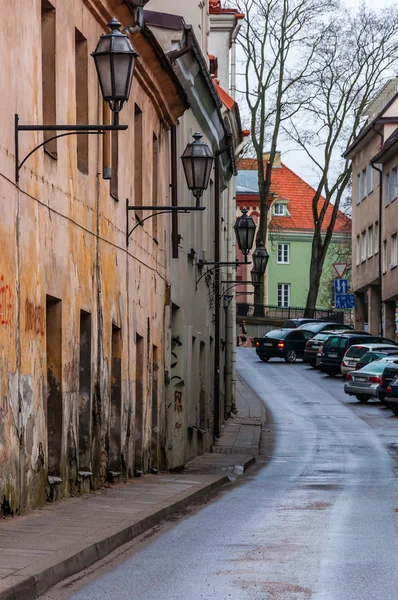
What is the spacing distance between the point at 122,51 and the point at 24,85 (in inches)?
37.2

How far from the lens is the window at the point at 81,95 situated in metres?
15.5

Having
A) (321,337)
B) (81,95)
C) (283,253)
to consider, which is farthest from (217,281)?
(283,253)

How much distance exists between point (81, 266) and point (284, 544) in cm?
478

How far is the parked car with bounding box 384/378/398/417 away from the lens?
124ft

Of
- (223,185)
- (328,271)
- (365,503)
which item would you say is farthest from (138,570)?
(328,271)

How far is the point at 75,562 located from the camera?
9375 millimetres

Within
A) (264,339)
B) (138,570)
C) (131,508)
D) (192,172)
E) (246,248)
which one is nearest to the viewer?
(138,570)

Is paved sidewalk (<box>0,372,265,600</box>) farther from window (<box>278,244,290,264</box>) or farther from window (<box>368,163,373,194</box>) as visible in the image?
window (<box>278,244,290,264</box>)

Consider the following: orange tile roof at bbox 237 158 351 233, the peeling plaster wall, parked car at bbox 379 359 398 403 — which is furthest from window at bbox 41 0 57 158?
orange tile roof at bbox 237 158 351 233

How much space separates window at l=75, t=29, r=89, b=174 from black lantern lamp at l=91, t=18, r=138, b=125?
10.7ft

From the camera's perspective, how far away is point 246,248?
27.8m

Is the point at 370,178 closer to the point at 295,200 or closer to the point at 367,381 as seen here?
the point at 367,381

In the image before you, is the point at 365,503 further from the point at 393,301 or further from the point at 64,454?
the point at 393,301

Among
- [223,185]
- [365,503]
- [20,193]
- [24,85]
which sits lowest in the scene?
[365,503]
